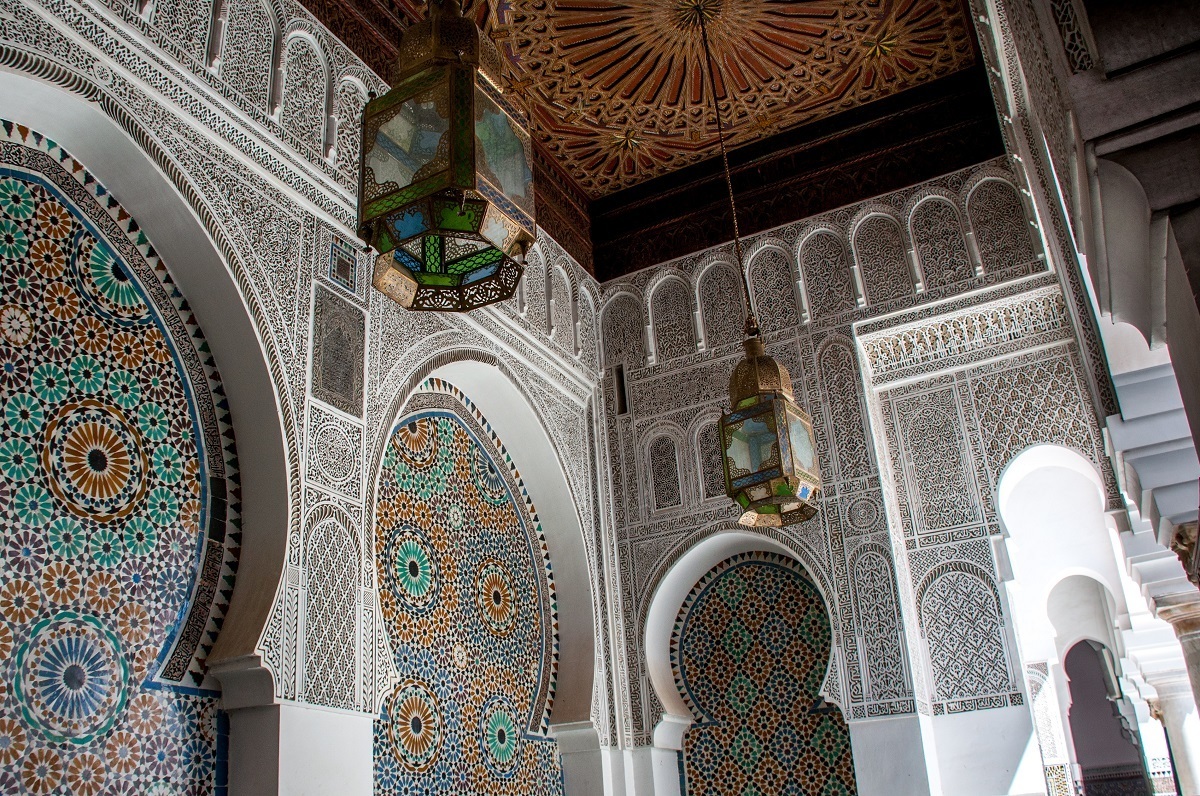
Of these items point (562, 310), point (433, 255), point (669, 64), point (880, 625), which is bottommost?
point (880, 625)

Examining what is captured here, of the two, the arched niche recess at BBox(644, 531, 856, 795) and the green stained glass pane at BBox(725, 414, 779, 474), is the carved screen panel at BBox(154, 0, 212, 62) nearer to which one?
the green stained glass pane at BBox(725, 414, 779, 474)

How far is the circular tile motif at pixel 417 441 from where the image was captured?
4025 millimetres

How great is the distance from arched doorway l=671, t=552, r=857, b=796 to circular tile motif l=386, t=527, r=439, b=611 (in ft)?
5.24

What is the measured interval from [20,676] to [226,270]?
4.09ft

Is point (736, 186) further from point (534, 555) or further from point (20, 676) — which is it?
point (20, 676)

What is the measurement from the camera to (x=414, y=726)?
3.66m

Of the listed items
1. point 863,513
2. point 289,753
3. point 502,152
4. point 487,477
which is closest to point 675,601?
point 863,513

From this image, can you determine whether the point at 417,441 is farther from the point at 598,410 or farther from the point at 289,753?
the point at 289,753

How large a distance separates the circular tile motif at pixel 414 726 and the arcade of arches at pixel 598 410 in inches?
0.8

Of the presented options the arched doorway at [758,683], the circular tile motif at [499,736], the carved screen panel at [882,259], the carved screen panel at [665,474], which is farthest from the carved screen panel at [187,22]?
the arched doorway at [758,683]

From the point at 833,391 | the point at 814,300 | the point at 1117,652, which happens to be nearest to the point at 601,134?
the point at 814,300

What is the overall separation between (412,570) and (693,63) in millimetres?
2588

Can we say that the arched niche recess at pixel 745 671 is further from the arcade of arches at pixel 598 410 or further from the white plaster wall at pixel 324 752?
the white plaster wall at pixel 324 752

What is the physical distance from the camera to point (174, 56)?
3.03m
